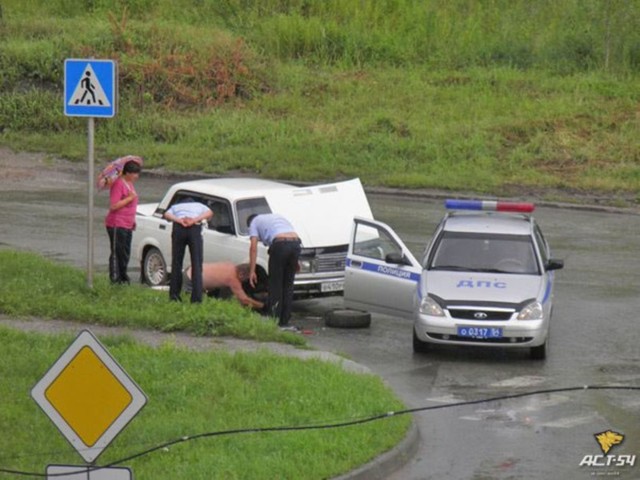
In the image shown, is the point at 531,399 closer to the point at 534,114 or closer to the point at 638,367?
the point at 638,367

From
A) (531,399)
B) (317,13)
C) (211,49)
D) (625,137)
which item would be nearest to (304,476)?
(531,399)

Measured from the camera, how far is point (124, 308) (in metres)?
18.0

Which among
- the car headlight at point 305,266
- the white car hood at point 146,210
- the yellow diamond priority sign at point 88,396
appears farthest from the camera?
the white car hood at point 146,210

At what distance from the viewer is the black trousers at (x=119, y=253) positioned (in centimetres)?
1980

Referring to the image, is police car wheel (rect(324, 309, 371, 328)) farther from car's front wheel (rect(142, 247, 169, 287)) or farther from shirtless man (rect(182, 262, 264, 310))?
car's front wheel (rect(142, 247, 169, 287))

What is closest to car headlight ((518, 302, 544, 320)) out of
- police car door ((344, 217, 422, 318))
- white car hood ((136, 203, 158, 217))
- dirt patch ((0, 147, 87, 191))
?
police car door ((344, 217, 422, 318))

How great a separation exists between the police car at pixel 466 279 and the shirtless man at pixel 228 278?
1415mm

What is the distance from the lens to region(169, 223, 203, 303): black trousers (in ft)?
60.6

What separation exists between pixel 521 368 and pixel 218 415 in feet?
17.3

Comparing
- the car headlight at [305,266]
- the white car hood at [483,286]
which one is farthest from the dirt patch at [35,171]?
the white car hood at [483,286]

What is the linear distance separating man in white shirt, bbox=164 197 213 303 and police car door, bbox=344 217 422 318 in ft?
6.72

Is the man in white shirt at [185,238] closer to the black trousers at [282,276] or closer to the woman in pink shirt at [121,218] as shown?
the black trousers at [282,276]

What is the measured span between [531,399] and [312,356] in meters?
2.45

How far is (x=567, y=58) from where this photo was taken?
149ft
